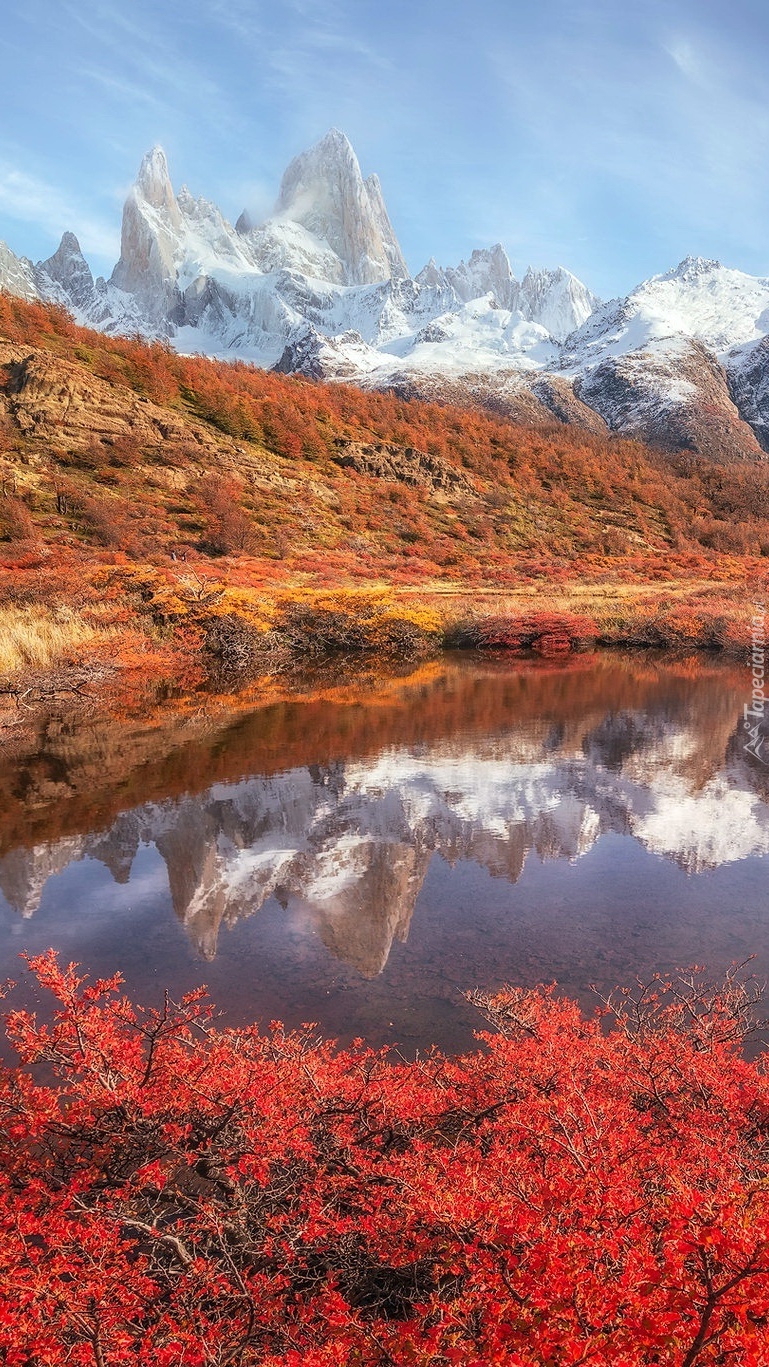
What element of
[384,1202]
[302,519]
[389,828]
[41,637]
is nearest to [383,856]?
[389,828]

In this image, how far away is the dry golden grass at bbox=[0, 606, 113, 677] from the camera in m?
20.2

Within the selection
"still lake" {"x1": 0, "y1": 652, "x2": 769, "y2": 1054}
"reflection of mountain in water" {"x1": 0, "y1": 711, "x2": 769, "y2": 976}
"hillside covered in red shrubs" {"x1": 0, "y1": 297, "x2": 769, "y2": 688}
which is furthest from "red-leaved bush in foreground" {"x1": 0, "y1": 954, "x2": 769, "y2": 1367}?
"hillside covered in red shrubs" {"x1": 0, "y1": 297, "x2": 769, "y2": 688}

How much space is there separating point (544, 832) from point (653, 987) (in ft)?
13.2

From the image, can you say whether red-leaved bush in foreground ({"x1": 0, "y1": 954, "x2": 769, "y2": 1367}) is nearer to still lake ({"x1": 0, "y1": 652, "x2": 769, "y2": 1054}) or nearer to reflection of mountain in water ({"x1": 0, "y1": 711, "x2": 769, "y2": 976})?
still lake ({"x1": 0, "y1": 652, "x2": 769, "y2": 1054})

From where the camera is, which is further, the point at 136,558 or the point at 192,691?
the point at 136,558

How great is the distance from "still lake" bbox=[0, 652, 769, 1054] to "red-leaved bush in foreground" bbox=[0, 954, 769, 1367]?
154cm

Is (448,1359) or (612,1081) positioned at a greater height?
(448,1359)

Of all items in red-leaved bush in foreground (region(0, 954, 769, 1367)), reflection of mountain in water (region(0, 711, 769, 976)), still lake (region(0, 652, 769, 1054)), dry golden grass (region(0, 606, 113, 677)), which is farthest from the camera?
dry golden grass (region(0, 606, 113, 677))

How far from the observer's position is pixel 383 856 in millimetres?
9781

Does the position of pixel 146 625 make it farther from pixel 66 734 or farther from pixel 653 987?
pixel 653 987

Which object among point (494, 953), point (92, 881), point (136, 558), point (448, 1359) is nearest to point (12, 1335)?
point (448, 1359)

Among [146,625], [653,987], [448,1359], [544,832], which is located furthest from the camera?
[146,625]

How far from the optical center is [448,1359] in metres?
2.45

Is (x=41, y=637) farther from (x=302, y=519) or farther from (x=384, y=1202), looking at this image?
(x=302, y=519)
